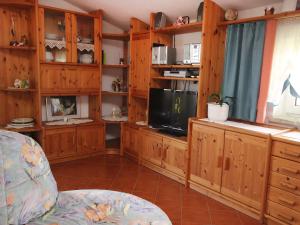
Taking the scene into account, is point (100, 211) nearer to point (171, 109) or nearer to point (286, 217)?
point (286, 217)

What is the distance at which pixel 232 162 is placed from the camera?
2689 millimetres

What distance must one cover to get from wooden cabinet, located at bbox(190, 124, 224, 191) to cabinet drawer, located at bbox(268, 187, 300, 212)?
590 mm

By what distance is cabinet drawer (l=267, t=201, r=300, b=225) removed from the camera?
219 cm

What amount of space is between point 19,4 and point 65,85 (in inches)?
49.1

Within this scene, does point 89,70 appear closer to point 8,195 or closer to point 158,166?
point 158,166

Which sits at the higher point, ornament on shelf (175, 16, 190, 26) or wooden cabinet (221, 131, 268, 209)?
ornament on shelf (175, 16, 190, 26)

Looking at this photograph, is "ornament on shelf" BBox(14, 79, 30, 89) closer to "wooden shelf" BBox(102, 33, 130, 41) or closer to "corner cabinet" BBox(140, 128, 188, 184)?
"wooden shelf" BBox(102, 33, 130, 41)

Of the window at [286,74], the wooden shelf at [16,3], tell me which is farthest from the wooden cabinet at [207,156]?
the wooden shelf at [16,3]

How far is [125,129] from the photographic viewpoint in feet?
13.8

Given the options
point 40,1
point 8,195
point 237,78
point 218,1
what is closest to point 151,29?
point 218,1

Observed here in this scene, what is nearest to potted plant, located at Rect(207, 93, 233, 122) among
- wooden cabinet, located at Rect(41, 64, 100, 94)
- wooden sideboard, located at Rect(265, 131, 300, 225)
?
wooden sideboard, located at Rect(265, 131, 300, 225)

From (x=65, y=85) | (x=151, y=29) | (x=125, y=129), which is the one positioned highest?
(x=151, y=29)

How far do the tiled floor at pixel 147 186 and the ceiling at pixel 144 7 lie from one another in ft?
7.32

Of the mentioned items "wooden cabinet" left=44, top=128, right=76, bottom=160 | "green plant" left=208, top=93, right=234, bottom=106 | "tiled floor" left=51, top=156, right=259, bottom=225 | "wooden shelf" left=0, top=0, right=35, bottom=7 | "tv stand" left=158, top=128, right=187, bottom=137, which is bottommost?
"tiled floor" left=51, top=156, right=259, bottom=225
